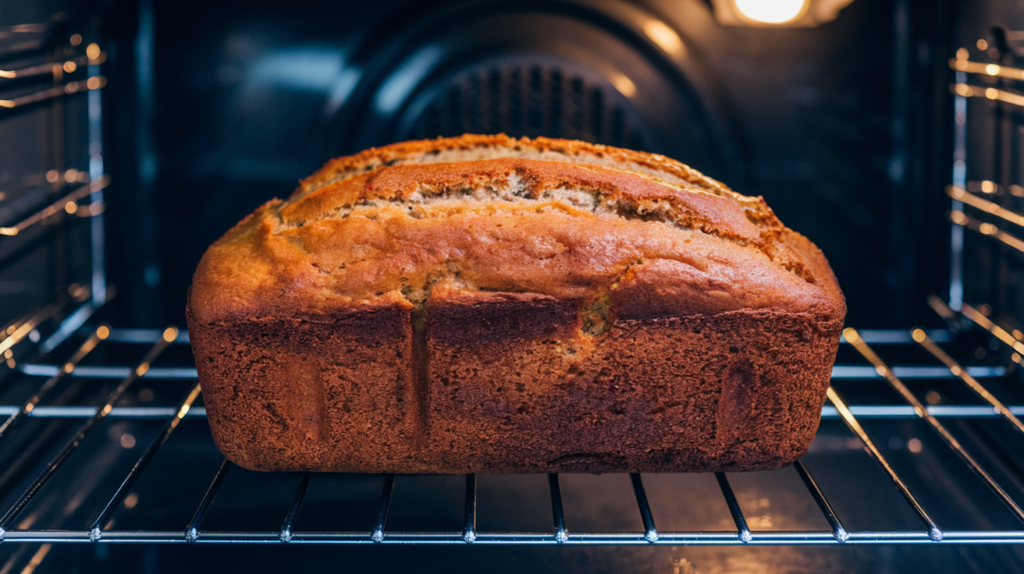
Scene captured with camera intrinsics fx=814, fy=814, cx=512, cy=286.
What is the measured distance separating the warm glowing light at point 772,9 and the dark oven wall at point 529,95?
0.03 metres

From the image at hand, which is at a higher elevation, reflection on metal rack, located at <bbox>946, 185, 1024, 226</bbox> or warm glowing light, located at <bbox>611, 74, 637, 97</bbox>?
warm glowing light, located at <bbox>611, 74, 637, 97</bbox>

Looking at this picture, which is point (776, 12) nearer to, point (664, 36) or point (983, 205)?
point (664, 36)

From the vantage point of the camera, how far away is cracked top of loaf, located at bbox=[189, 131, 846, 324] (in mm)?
976

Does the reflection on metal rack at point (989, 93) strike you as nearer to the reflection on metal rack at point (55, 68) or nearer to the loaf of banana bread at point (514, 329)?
the loaf of banana bread at point (514, 329)

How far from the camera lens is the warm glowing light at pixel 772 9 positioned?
1422 millimetres

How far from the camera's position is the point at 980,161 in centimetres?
138

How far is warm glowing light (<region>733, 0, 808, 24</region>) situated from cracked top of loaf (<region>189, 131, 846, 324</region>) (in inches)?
19.6

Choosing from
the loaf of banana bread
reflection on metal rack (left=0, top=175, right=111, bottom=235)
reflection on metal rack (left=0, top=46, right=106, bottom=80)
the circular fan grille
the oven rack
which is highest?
reflection on metal rack (left=0, top=46, right=106, bottom=80)

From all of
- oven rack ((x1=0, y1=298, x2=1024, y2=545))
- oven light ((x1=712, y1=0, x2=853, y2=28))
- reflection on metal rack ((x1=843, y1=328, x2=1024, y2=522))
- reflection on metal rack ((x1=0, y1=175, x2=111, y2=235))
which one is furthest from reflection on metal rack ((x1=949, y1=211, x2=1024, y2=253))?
reflection on metal rack ((x1=0, y1=175, x2=111, y2=235))

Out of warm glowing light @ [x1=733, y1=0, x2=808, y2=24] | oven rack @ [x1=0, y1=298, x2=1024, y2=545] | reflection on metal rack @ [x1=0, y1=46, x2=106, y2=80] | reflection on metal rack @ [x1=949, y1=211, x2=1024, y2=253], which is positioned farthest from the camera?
warm glowing light @ [x1=733, y1=0, x2=808, y2=24]

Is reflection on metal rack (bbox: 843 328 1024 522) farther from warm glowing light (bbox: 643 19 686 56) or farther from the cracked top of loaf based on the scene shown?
warm glowing light (bbox: 643 19 686 56)

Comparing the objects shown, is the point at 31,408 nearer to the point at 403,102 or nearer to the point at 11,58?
the point at 11,58

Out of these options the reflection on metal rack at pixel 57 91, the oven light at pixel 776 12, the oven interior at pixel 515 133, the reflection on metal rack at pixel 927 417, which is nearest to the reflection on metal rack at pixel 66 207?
the oven interior at pixel 515 133

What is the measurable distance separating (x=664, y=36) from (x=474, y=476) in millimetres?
846
